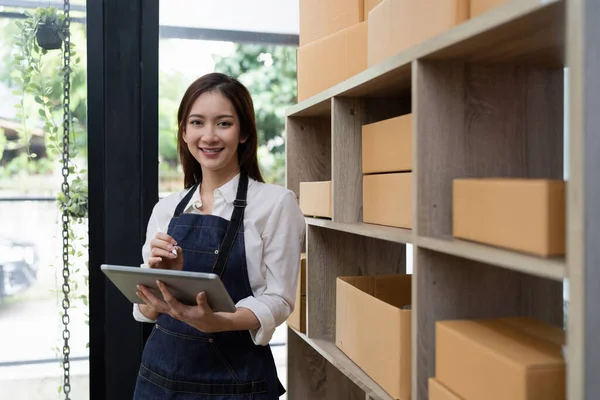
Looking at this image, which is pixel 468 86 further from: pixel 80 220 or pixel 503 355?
pixel 80 220

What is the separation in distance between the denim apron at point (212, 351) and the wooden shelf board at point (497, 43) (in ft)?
1.82

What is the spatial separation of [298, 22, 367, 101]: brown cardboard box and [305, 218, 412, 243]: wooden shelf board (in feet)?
1.40

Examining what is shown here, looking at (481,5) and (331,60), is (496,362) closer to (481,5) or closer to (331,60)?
(481,5)

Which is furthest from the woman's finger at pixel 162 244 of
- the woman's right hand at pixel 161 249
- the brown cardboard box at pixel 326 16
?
the brown cardboard box at pixel 326 16

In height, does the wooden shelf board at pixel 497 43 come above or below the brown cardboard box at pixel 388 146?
above

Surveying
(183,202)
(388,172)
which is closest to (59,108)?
(183,202)

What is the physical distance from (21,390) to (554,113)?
2089 mm

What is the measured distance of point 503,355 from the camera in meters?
1.03

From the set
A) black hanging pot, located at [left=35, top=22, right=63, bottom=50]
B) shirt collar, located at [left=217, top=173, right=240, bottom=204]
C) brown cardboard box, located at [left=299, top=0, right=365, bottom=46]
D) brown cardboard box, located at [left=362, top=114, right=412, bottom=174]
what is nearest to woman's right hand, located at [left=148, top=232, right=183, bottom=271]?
shirt collar, located at [left=217, top=173, right=240, bottom=204]

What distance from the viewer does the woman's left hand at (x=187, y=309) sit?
1.50 metres

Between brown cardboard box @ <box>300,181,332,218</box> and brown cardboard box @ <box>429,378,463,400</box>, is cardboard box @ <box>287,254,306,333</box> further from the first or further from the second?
brown cardboard box @ <box>429,378,463,400</box>

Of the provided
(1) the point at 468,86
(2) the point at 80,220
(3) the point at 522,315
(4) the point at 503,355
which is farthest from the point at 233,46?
(4) the point at 503,355

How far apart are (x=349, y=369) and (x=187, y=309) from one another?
1.49 feet

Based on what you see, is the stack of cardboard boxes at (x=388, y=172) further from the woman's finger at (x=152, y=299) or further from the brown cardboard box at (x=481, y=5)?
the woman's finger at (x=152, y=299)
